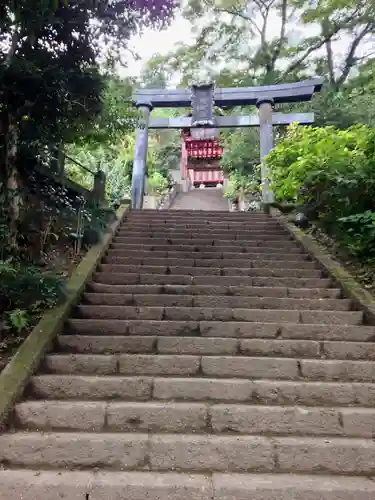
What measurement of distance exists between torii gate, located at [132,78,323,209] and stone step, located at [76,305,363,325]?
7340 mm

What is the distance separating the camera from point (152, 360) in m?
3.29

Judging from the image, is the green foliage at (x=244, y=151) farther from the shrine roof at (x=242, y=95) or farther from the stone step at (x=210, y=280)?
the stone step at (x=210, y=280)

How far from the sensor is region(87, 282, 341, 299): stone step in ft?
15.4

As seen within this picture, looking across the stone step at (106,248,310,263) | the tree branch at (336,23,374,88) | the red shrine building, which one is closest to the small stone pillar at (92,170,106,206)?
the stone step at (106,248,310,263)

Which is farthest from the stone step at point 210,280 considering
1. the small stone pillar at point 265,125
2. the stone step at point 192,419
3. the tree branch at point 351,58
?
the tree branch at point 351,58

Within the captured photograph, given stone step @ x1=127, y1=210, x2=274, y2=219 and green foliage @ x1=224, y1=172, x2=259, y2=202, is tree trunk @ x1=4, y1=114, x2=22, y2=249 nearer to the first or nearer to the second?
stone step @ x1=127, y1=210, x2=274, y2=219

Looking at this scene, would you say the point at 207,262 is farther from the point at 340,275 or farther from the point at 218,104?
the point at 218,104

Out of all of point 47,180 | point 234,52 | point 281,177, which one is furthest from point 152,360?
point 234,52

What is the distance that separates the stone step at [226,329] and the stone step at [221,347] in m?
0.21

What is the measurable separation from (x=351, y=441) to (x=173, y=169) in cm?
2378

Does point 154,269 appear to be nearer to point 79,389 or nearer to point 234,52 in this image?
point 79,389

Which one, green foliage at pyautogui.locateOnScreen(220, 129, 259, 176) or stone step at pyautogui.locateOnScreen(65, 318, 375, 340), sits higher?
green foliage at pyautogui.locateOnScreen(220, 129, 259, 176)

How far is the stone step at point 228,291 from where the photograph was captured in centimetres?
470

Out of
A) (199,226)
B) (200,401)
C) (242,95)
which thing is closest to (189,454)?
(200,401)
